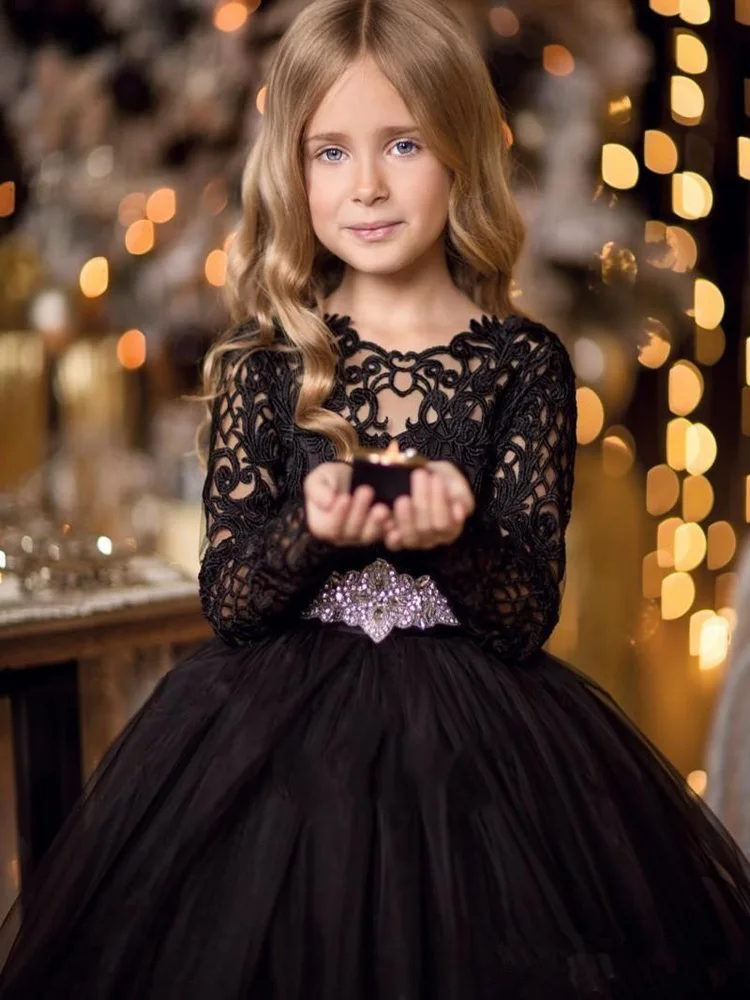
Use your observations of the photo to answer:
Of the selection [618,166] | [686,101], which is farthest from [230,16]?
[686,101]

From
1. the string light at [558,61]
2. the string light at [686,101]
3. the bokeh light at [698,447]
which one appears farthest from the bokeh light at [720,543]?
the string light at [558,61]

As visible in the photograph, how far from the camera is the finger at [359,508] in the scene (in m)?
1.09

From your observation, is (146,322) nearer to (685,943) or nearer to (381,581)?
(381,581)

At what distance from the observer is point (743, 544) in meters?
2.84

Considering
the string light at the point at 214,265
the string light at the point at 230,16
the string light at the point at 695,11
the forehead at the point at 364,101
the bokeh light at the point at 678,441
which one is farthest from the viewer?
the bokeh light at the point at 678,441

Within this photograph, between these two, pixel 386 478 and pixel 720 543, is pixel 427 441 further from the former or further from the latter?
pixel 720 543

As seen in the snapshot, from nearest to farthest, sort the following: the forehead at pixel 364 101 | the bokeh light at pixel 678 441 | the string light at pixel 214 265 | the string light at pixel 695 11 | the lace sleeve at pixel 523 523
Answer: the lace sleeve at pixel 523 523
the forehead at pixel 364 101
the string light at pixel 214 265
the string light at pixel 695 11
the bokeh light at pixel 678 441

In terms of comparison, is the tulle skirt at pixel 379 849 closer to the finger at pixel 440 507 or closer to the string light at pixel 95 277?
the finger at pixel 440 507

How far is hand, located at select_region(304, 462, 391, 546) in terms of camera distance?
1093 millimetres

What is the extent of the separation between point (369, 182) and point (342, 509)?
0.38 m

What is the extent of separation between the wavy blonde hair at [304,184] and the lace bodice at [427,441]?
3cm

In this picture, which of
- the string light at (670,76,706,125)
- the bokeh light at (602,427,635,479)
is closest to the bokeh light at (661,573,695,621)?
the bokeh light at (602,427,635,479)

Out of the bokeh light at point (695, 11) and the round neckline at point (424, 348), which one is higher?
the bokeh light at point (695, 11)

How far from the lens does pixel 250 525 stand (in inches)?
53.0
